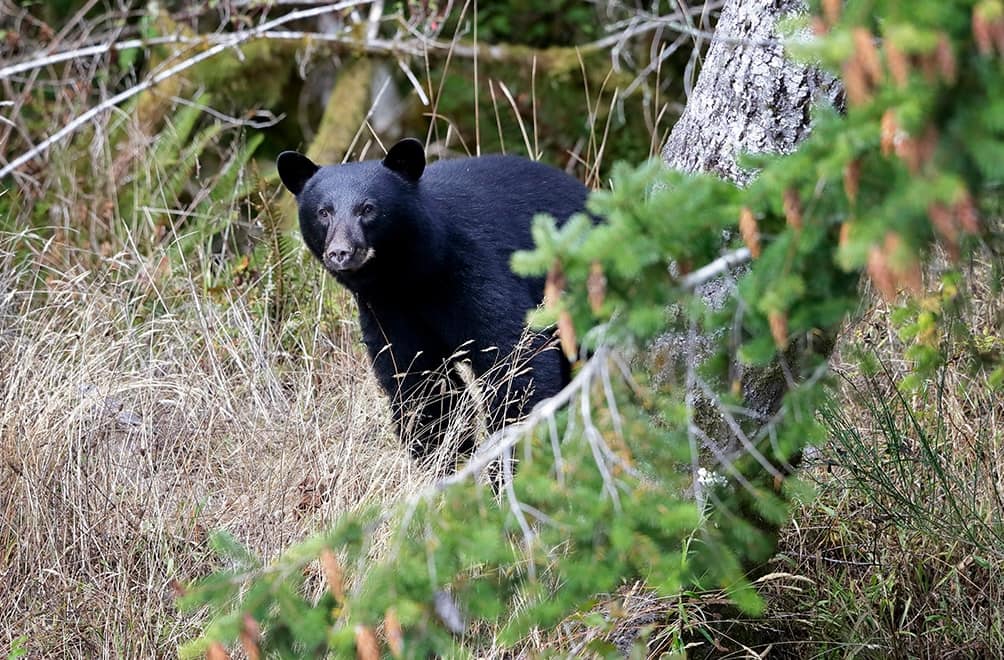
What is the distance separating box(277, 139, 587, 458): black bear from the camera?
4648mm

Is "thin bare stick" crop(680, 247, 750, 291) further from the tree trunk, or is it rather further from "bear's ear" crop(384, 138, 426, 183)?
"bear's ear" crop(384, 138, 426, 183)

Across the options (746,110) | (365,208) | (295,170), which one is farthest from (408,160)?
(746,110)

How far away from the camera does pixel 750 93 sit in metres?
3.41

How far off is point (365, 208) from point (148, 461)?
4.20 ft

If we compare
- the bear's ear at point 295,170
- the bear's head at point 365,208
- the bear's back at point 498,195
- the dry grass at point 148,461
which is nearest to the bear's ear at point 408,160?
the bear's head at point 365,208

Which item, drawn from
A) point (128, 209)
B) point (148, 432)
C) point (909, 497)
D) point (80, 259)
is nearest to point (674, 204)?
point (909, 497)

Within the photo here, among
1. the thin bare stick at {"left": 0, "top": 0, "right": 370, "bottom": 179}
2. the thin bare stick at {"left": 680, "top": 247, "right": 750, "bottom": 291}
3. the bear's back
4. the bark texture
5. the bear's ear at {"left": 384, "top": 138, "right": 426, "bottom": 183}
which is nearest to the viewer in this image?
the thin bare stick at {"left": 680, "top": 247, "right": 750, "bottom": 291}

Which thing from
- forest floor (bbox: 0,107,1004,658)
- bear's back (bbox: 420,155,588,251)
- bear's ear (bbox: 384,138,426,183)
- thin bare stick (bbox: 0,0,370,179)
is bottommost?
forest floor (bbox: 0,107,1004,658)

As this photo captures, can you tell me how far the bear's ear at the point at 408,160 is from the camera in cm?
477

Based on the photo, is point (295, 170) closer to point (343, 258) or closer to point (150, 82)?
point (343, 258)

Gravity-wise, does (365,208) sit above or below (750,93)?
below

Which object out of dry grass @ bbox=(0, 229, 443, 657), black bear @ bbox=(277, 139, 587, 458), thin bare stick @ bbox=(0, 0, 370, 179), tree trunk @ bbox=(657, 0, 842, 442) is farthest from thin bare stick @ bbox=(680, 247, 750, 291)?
thin bare stick @ bbox=(0, 0, 370, 179)

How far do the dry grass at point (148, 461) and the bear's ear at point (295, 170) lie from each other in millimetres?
627

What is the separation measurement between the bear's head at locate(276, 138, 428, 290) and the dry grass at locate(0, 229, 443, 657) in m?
0.52
